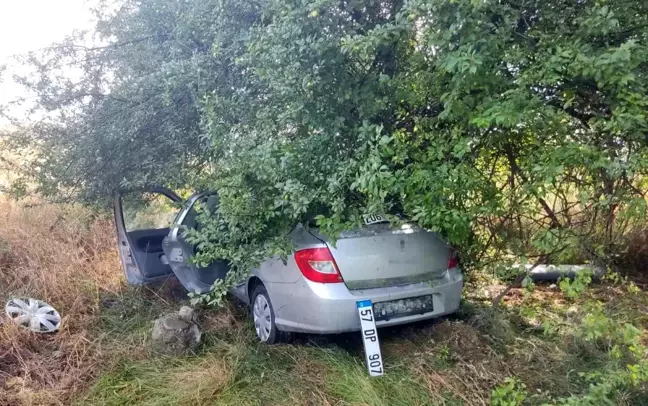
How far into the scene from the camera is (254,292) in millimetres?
4602

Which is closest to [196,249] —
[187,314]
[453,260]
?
[187,314]

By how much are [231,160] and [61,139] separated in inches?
106

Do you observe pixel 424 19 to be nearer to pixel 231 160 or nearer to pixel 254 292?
pixel 231 160

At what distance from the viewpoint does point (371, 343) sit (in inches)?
144

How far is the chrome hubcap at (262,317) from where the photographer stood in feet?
14.2

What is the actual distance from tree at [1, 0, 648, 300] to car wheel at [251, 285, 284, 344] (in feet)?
1.83

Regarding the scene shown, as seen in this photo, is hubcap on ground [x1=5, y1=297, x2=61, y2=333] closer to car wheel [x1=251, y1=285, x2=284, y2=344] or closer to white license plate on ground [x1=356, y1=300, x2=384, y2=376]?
car wheel [x1=251, y1=285, x2=284, y2=344]

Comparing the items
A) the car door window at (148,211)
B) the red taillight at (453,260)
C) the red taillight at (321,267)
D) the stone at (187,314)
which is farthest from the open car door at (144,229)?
the red taillight at (453,260)

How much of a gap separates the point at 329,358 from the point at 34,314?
285 centimetres

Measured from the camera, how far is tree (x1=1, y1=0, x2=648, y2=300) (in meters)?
3.04

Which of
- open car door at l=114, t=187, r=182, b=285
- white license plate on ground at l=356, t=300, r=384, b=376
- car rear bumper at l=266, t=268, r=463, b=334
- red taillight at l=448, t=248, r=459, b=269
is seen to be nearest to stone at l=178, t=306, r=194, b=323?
car rear bumper at l=266, t=268, r=463, b=334

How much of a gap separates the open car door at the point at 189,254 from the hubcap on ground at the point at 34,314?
119cm

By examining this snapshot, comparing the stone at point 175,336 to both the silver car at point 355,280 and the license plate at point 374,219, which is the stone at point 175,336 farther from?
the license plate at point 374,219

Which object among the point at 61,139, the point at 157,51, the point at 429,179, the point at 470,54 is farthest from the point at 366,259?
the point at 61,139
